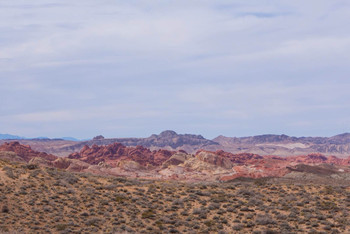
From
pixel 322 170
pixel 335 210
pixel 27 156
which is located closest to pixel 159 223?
pixel 335 210

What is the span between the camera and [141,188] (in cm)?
4756

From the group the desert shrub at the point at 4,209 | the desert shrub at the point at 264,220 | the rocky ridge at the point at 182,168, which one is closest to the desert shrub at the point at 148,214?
the desert shrub at the point at 264,220

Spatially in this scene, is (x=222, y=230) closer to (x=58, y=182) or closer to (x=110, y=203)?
(x=110, y=203)

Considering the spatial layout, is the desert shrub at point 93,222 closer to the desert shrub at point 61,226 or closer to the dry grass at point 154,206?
the dry grass at point 154,206

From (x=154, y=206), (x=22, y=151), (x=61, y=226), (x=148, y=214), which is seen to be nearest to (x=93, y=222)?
(x=61, y=226)

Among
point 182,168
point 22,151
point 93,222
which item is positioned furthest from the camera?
point 22,151

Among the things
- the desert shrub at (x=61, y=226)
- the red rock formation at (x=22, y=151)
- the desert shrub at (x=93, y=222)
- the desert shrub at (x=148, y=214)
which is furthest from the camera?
the red rock formation at (x=22, y=151)

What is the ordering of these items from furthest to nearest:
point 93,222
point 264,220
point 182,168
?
point 182,168 → point 264,220 → point 93,222

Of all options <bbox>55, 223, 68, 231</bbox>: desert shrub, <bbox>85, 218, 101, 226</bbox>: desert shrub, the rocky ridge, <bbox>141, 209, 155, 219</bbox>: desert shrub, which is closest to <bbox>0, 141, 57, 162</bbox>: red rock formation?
the rocky ridge

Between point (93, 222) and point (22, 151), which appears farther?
point (22, 151)

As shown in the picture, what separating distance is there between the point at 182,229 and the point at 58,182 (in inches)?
586

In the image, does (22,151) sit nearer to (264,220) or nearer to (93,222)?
(93,222)

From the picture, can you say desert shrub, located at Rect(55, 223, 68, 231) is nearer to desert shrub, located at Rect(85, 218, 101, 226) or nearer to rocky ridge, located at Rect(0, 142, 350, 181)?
desert shrub, located at Rect(85, 218, 101, 226)

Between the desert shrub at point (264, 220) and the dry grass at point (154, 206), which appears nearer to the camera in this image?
the dry grass at point (154, 206)
